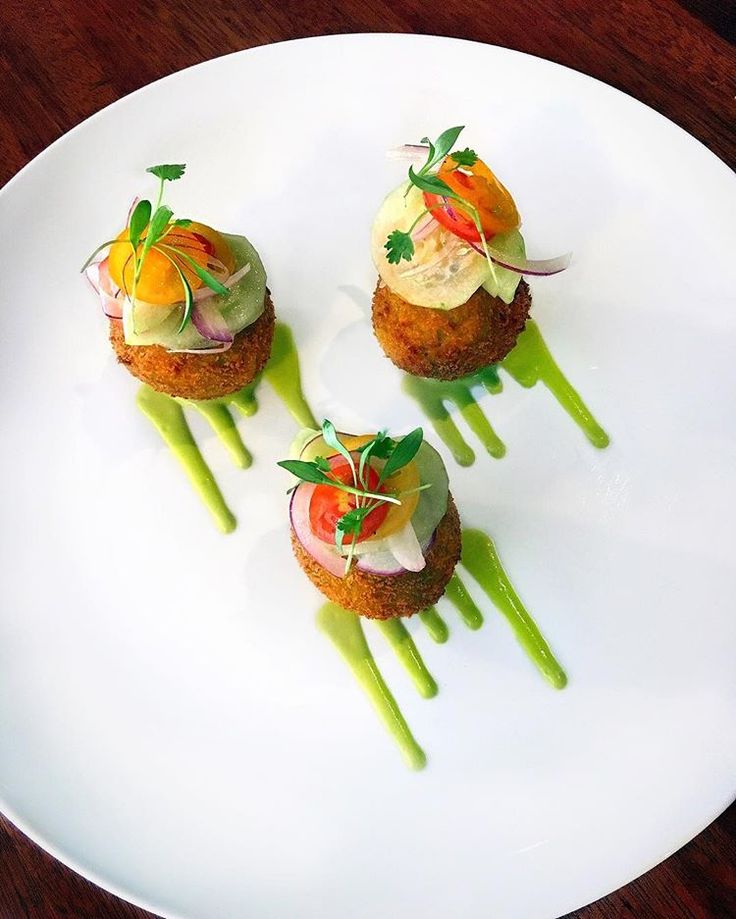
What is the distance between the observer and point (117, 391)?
7.53 ft

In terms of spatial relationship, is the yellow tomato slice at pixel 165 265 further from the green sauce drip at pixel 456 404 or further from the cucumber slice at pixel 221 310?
the green sauce drip at pixel 456 404

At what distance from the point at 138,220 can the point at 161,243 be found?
0.22ft

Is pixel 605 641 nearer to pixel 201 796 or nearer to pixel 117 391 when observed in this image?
pixel 201 796

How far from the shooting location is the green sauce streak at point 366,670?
6.59ft

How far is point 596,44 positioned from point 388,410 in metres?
1.22

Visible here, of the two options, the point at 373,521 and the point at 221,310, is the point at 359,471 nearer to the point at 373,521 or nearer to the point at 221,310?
the point at 373,521

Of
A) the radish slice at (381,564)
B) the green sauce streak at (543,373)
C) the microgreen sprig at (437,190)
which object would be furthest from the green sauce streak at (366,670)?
the microgreen sprig at (437,190)

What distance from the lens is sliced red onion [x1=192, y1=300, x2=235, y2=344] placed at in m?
2.03

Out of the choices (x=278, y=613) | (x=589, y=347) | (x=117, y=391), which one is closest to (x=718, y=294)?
(x=589, y=347)

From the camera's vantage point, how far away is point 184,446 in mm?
2254

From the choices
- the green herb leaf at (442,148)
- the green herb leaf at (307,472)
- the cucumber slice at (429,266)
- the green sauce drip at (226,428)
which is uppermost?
the green herb leaf at (442,148)

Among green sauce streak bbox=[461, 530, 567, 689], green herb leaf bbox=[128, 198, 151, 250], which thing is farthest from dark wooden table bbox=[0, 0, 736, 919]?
green sauce streak bbox=[461, 530, 567, 689]

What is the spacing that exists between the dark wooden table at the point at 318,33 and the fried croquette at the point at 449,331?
0.81m

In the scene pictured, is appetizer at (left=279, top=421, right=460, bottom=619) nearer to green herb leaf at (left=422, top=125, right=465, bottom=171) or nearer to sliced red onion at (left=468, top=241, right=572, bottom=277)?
sliced red onion at (left=468, top=241, right=572, bottom=277)
